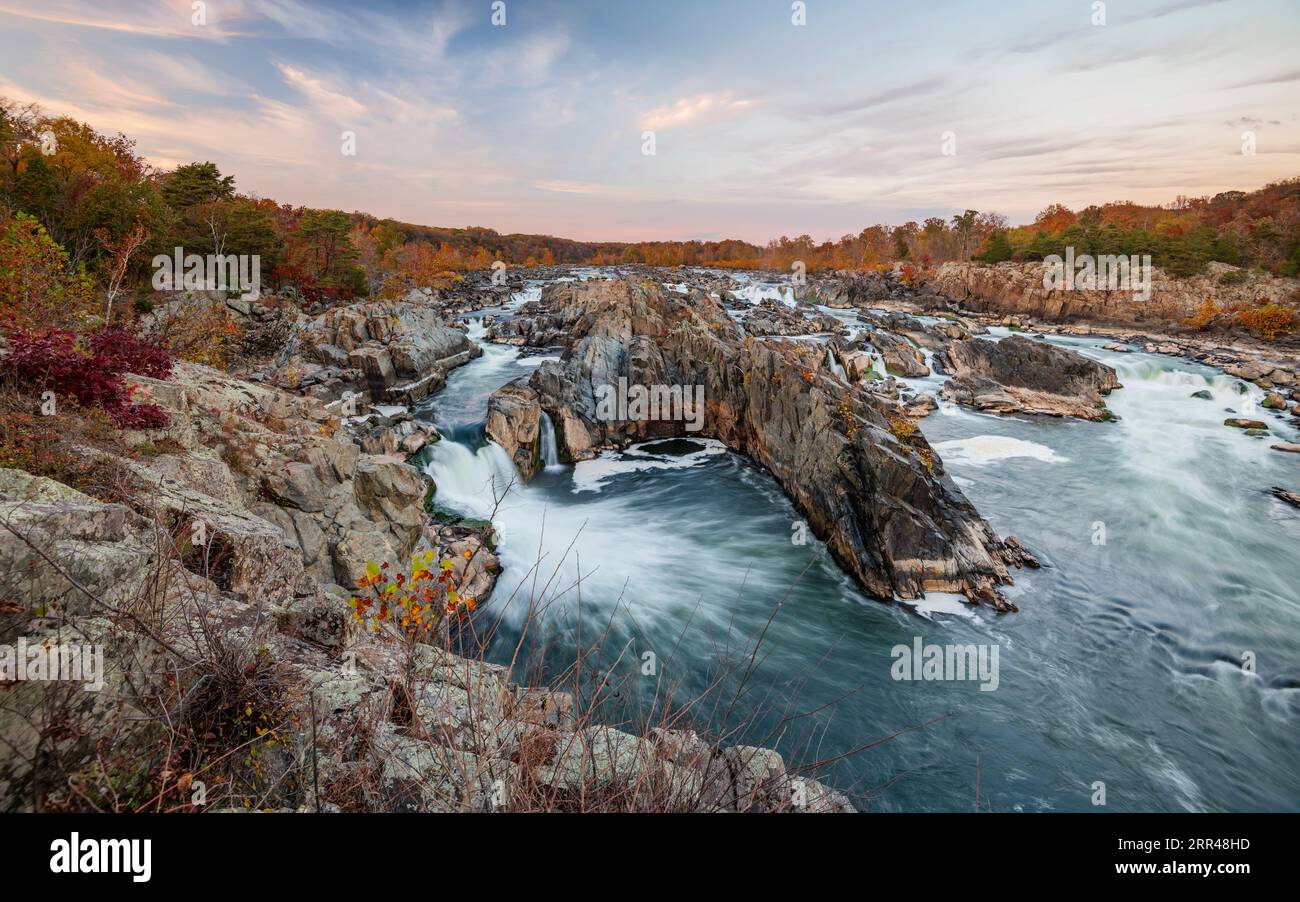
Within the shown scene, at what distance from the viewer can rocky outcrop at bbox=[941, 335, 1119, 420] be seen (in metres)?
27.5

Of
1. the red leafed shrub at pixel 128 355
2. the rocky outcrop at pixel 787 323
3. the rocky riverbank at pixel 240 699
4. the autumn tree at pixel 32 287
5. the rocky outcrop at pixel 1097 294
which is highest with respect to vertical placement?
the rocky outcrop at pixel 1097 294

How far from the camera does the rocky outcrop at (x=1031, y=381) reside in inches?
1084

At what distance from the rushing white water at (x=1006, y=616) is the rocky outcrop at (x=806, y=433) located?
825mm

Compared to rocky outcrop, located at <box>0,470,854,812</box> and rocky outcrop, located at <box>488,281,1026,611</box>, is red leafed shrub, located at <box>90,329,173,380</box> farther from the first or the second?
rocky outcrop, located at <box>488,281,1026,611</box>

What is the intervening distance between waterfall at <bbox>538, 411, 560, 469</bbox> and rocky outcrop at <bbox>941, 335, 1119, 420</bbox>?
22664 millimetres

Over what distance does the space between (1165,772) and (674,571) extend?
9939 mm

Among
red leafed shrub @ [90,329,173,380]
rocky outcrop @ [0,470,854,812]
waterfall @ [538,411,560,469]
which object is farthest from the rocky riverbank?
waterfall @ [538,411,560,469]

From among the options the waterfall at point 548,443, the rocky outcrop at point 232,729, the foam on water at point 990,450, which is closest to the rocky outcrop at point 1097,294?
the foam on water at point 990,450

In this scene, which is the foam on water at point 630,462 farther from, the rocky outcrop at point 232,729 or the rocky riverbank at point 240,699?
the rocky outcrop at point 232,729

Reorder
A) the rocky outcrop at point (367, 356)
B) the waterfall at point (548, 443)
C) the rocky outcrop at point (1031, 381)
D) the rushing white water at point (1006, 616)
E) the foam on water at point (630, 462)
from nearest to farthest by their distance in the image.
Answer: the rushing white water at point (1006, 616) → the foam on water at point (630, 462) → the waterfall at point (548, 443) → the rocky outcrop at point (367, 356) → the rocky outcrop at point (1031, 381)
